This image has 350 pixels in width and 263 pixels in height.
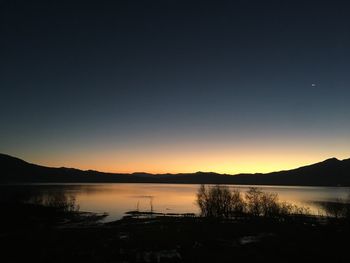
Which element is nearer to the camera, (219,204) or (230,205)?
(219,204)

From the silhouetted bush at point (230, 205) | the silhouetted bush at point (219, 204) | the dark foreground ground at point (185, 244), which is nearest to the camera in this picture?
the dark foreground ground at point (185, 244)

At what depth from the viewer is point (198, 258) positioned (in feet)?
86.5

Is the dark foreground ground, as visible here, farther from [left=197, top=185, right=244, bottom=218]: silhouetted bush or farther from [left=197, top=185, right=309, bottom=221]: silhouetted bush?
[left=197, top=185, right=244, bottom=218]: silhouetted bush

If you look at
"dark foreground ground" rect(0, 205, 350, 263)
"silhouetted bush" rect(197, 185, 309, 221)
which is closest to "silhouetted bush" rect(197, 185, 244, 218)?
"silhouetted bush" rect(197, 185, 309, 221)

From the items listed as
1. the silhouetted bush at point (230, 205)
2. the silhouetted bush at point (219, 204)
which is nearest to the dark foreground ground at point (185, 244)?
the silhouetted bush at point (230, 205)

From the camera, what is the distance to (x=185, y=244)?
32.8m

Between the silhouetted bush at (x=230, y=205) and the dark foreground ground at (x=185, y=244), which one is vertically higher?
the silhouetted bush at (x=230, y=205)

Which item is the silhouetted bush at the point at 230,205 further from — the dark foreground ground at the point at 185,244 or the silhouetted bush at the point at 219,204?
the dark foreground ground at the point at 185,244

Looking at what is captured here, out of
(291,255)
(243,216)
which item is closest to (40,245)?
(291,255)

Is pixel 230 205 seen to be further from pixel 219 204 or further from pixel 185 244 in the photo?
pixel 185 244

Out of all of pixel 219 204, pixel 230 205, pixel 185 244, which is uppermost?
pixel 219 204

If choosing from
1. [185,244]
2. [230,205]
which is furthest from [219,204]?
[185,244]

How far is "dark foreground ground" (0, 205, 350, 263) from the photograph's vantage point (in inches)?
1045

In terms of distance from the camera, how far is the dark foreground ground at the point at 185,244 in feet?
87.1
